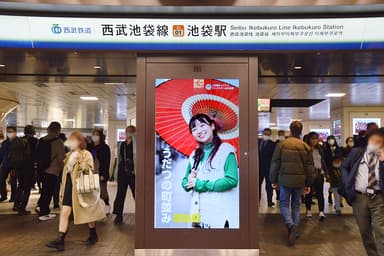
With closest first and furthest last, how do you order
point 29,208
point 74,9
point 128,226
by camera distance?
point 74,9
point 128,226
point 29,208

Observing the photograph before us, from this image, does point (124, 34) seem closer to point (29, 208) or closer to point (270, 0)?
point (270, 0)

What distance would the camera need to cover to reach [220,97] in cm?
477

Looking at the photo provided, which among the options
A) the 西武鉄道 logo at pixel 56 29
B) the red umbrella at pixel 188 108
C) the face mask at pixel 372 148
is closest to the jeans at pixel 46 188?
the 西武鉄道 logo at pixel 56 29

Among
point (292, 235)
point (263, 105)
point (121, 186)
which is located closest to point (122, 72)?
point (121, 186)

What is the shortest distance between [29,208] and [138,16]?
18.9 ft

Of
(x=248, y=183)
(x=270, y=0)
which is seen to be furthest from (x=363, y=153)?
(x=270, y=0)

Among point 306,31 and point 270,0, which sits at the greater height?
point 270,0

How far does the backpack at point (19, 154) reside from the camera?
7.99 m

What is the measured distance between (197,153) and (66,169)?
176 cm

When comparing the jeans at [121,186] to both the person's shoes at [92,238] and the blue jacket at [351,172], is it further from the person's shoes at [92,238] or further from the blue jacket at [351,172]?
the blue jacket at [351,172]

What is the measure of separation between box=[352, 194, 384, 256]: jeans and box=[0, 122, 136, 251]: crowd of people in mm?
3250

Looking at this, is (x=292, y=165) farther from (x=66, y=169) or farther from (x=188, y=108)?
(x=66, y=169)

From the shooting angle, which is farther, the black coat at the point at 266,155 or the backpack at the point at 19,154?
the black coat at the point at 266,155

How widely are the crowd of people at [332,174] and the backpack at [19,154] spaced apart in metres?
4.89
